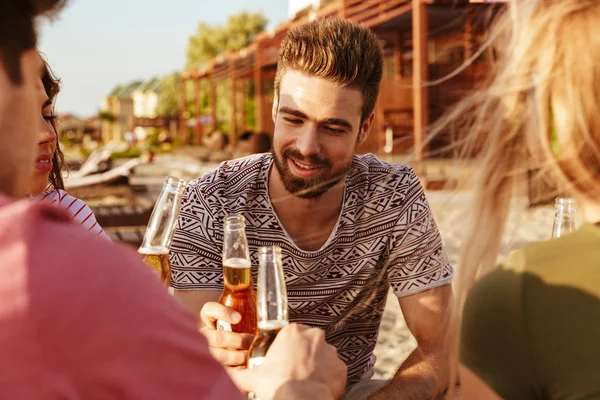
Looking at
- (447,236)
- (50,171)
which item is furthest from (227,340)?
(447,236)

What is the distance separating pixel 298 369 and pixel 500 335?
1.28 ft

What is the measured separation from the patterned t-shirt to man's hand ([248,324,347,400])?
116 centimetres

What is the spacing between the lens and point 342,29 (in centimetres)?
308

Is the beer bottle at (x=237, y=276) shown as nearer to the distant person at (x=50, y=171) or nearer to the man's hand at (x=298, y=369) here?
the man's hand at (x=298, y=369)

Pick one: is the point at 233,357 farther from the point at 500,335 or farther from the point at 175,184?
the point at 500,335

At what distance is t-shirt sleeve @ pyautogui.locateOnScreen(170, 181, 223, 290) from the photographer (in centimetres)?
259

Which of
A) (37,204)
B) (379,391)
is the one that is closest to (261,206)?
(379,391)

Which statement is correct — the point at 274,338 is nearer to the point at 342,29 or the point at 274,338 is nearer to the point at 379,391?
the point at 379,391

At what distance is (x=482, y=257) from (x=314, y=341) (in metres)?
0.33

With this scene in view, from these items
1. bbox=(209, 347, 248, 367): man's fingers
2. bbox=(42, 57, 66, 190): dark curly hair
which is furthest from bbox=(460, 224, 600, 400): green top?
bbox=(42, 57, 66, 190): dark curly hair

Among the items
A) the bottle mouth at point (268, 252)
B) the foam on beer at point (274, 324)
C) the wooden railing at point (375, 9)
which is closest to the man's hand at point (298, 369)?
the foam on beer at point (274, 324)

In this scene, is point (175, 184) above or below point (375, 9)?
below

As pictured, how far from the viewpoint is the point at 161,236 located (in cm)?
195

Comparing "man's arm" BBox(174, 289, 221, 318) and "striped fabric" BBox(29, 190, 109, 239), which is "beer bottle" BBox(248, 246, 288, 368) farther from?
"striped fabric" BBox(29, 190, 109, 239)
